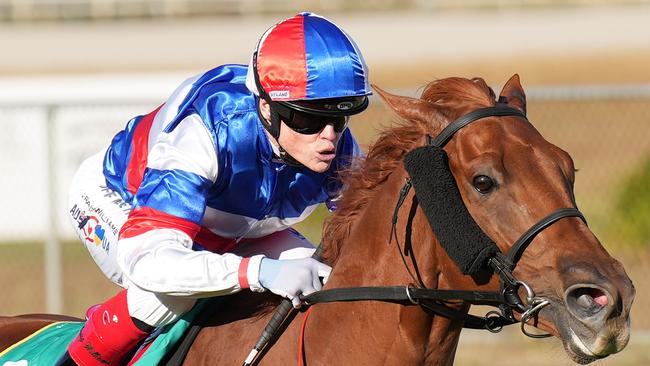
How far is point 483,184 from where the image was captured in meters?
2.66

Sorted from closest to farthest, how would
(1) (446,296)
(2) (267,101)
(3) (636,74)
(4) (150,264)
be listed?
(1) (446,296) < (4) (150,264) < (2) (267,101) < (3) (636,74)

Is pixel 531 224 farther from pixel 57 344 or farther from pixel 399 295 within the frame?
pixel 57 344

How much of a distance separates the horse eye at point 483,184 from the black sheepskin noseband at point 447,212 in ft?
0.19

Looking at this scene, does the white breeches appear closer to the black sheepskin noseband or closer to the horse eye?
the black sheepskin noseband

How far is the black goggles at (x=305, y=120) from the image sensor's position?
3.14m

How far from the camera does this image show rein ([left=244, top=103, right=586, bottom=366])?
2604 millimetres

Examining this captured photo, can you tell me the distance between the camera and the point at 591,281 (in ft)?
8.09

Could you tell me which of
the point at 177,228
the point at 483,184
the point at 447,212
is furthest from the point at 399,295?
the point at 177,228

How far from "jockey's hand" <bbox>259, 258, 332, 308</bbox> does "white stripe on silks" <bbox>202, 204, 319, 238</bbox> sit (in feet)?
1.58

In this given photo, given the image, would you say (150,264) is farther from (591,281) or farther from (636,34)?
(636,34)

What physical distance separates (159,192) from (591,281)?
4.09 ft

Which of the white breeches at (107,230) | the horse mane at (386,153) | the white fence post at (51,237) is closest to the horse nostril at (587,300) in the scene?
the horse mane at (386,153)

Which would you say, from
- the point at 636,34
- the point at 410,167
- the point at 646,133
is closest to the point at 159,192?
the point at 410,167

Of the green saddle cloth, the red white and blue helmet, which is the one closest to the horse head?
the red white and blue helmet
